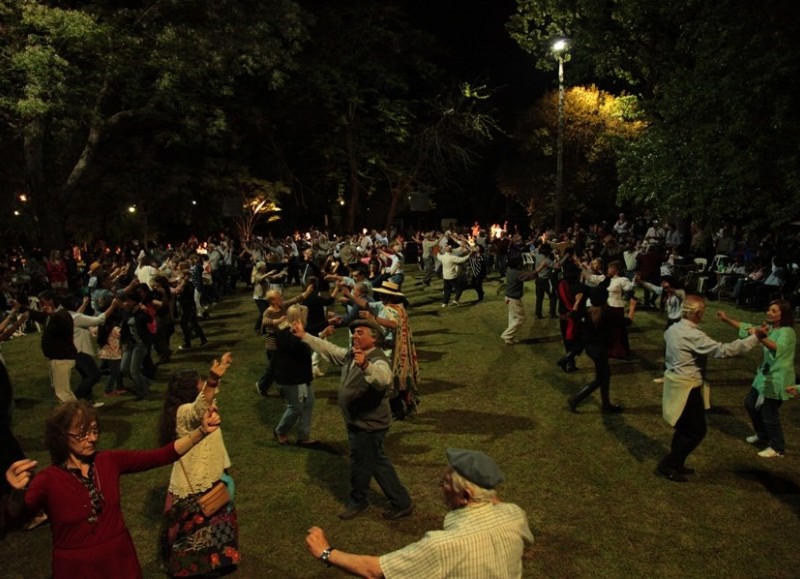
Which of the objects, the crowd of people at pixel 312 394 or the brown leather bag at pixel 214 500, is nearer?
the crowd of people at pixel 312 394

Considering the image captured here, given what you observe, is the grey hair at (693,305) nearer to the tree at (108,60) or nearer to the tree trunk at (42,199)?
the tree at (108,60)

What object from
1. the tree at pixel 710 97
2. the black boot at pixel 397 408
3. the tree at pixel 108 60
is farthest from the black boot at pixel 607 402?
the tree at pixel 108 60

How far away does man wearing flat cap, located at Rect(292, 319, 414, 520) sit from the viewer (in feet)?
17.0

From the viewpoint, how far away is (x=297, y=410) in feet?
22.9

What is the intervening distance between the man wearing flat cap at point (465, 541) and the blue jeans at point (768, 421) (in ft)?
16.6

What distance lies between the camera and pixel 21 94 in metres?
17.8

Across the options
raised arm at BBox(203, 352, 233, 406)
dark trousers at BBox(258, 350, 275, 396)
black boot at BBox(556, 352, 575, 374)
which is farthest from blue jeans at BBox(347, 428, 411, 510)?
black boot at BBox(556, 352, 575, 374)

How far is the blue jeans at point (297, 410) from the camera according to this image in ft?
22.4

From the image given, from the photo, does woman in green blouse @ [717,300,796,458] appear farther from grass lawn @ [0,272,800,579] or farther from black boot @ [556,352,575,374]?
black boot @ [556,352,575,374]

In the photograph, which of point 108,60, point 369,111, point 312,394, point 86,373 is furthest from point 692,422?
point 369,111

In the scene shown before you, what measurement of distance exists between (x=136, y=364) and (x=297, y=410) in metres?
3.72

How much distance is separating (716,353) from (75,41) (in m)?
19.1

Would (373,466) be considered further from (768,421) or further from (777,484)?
(768,421)

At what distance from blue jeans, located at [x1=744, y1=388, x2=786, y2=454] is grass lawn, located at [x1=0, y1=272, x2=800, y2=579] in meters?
0.22
